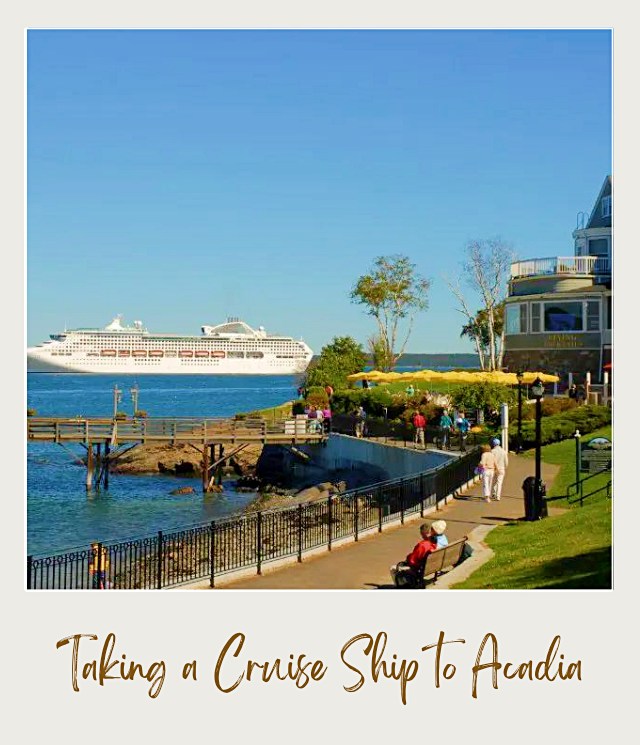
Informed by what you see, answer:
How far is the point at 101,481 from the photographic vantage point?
41906 mm

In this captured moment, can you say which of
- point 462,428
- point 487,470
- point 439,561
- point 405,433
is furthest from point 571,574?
point 405,433

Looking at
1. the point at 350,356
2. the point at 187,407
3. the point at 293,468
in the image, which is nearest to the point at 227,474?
the point at 293,468

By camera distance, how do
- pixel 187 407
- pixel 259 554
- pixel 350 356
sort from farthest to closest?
1. pixel 187 407
2. pixel 350 356
3. pixel 259 554

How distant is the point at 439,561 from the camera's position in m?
13.5

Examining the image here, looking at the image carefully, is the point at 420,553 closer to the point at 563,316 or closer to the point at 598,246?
the point at 563,316

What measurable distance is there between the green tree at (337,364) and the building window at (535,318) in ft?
34.1

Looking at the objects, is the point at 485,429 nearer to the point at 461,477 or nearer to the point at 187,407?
the point at 461,477

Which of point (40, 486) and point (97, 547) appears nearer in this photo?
point (97, 547)

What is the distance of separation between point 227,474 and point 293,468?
17.2ft

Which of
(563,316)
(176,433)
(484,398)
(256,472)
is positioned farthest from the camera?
(563,316)

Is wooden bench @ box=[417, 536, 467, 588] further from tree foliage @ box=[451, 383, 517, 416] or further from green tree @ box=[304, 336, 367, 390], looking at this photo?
green tree @ box=[304, 336, 367, 390]

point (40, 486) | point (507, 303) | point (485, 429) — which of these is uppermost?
point (507, 303)

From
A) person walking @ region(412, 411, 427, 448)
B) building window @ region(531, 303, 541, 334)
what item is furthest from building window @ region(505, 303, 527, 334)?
person walking @ region(412, 411, 427, 448)

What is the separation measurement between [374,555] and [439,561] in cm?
242
